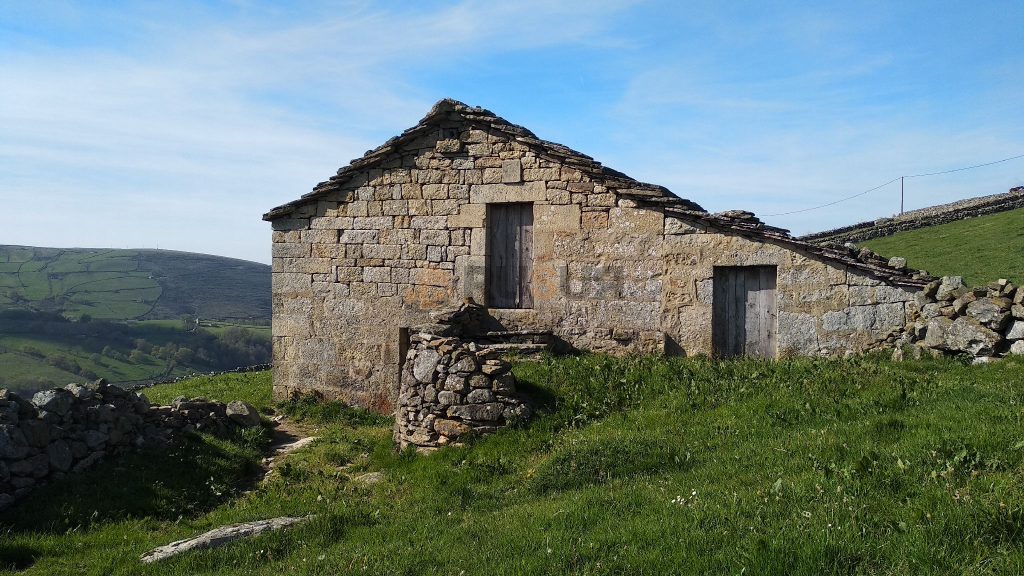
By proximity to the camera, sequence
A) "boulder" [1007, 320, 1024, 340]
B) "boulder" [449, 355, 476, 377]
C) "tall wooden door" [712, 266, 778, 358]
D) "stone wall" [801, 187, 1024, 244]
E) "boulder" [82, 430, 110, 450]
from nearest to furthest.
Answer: "boulder" [82, 430, 110, 450] < "boulder" [1007, 320, 1024, 340] < "boulder" [449, 355, 476, 377] < "tall wooden door" [712, 266, 778, 358] < "stone wall" [801, 187, 1024, 244]

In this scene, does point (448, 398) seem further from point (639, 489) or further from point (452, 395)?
point (639, 489)

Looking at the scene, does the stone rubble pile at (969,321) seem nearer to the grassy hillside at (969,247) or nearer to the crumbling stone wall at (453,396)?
the crumbling stone wall at (453,396)

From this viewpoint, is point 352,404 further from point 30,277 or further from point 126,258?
point 126,258

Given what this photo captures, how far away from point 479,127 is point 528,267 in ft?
9.00

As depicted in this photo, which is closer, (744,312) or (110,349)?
(744,312)

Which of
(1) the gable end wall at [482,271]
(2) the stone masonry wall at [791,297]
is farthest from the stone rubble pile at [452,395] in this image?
(2) the stone masonry wall at [791,297]

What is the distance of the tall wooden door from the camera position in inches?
442

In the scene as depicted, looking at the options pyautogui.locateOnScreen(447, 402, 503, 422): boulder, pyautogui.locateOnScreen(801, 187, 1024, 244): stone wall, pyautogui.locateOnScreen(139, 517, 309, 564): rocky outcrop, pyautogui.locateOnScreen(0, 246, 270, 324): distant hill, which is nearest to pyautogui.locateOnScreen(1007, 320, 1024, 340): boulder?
pyautogui.locateOnScreen(447, 402, 503, 422): boulder

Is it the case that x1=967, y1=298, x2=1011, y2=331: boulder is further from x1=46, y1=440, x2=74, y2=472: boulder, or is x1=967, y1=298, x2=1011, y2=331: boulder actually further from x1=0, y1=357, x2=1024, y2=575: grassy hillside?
x1=46, y1=440, x2=74, y2=472: boulder

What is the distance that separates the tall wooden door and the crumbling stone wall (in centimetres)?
420

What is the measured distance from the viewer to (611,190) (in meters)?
11.8

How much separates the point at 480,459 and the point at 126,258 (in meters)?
116

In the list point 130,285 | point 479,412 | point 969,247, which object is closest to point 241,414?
point 479,412

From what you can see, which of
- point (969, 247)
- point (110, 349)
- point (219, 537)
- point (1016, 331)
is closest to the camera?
point (219, 537)
